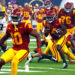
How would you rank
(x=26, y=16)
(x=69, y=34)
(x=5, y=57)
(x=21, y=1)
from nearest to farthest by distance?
(x=5, y=57)
(x=69, y=34)
(x=26, y=16)
(x=21, y=1)

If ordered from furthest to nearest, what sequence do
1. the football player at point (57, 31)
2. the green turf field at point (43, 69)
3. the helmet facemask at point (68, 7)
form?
1. the helmet facemask at point (68, 7)
2. the football player at point (57, 31)
3. the green turf field at point (43, 69)

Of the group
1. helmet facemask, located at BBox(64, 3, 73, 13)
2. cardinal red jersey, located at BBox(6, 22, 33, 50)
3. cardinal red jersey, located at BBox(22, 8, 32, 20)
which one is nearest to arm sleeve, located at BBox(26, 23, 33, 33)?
cardinal red jersey, located at BBox(6, 22, 33, 50)

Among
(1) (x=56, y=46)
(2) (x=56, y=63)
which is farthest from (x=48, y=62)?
(1) (x=56, y=46)

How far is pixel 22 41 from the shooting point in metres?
8.80

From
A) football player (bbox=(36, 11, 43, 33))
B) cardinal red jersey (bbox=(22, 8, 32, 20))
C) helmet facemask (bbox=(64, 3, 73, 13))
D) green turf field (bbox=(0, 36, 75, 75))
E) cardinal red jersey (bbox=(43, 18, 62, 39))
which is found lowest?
football player (bbox=(36, 11, 43, 33))

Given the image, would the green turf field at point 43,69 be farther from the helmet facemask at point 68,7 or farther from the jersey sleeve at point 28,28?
the helmet facemask at point 68,7

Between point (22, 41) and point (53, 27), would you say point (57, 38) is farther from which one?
point (22, 41)

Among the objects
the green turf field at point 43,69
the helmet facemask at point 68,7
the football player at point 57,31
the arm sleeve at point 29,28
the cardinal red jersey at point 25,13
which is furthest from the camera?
the cardinal red jersey at point 25,13

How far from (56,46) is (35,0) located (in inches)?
837

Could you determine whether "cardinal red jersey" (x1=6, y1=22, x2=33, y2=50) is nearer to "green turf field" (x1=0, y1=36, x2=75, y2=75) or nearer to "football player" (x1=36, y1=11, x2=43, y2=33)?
"green turf field" (x1=0, y1=36, x2=75, y2=75)

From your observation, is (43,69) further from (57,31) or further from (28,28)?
(28,28)

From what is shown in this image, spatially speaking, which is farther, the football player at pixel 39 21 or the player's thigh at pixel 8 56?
the football player at pixel 39 21

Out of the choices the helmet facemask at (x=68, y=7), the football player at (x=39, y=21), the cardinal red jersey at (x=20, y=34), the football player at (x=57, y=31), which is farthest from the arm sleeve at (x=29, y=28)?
the football player at (x=39, y=21)

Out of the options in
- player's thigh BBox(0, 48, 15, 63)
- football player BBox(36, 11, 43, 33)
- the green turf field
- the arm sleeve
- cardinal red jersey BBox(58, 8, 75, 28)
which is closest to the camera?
player's thigh BBox(0, 48, 15, 63)
